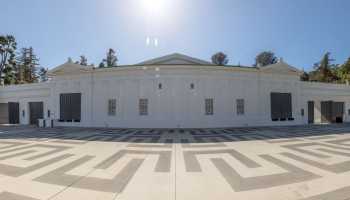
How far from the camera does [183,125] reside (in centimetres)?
1911

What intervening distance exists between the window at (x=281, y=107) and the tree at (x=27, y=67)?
2138 inches

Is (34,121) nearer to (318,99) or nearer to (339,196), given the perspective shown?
(339,196)

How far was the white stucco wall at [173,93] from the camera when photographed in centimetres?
1944

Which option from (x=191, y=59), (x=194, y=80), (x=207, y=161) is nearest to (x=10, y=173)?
(x=207, y=161)

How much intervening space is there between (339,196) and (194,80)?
16.1 meters

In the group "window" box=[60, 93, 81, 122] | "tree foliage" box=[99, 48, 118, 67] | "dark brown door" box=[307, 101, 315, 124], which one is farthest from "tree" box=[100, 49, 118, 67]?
"dark brown door" box=[307, 101, 315, 124]

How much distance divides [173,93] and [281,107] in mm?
12821

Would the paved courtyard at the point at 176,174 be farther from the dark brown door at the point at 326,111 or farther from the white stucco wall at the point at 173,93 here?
the dark brown door at the point at 326,111

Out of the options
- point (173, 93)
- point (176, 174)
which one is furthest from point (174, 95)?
point (176, 174)

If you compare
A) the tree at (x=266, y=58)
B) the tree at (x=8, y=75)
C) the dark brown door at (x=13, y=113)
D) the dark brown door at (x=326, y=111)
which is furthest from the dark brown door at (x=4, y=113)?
the tree at (x=266, y=58)

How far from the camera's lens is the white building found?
19516 mm

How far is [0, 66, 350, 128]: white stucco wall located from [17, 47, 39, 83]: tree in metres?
35.1

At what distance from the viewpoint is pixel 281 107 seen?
2241 centimetres

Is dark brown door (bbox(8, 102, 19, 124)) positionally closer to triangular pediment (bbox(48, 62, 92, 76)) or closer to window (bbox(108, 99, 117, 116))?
triangular pediment (bbox(48, 62, 92, 76))
